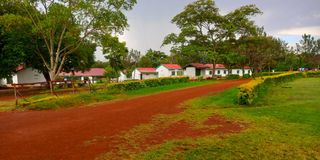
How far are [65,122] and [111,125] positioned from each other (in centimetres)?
190

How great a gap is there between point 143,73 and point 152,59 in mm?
29417

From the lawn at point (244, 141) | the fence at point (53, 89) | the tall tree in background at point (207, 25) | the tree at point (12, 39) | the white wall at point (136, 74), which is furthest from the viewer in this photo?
the white wall at point (136, 74)

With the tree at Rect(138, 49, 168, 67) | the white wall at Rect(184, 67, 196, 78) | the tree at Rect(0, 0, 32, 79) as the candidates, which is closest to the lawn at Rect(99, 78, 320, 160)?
the tree at Rect(0, 0, 32, 79)

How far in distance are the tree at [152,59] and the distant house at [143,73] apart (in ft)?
66.8

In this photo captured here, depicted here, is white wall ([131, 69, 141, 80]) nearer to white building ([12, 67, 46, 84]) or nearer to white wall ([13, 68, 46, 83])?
white wall ([13, 68, 46, 83])

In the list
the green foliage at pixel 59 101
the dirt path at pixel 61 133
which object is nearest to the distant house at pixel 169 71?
the green foliage at pixel 59 101

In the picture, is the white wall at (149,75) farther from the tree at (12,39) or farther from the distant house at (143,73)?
the tree at (12,39)

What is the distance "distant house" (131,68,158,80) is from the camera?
217 ft

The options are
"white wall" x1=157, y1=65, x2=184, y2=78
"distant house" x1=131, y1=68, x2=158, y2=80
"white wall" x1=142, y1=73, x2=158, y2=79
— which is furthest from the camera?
"white wall" x1=142, y1=73, x2=158, y2=79

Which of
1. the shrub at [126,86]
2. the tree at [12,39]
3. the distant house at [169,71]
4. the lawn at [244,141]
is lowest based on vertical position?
the lawn at [244,141]

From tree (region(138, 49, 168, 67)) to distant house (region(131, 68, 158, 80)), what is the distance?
2036cm

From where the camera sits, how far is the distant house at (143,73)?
217ft

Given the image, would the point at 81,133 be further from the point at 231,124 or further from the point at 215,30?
the point at 215,30

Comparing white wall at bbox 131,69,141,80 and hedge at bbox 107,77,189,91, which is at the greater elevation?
white wall at bbox 131,69,141,80
